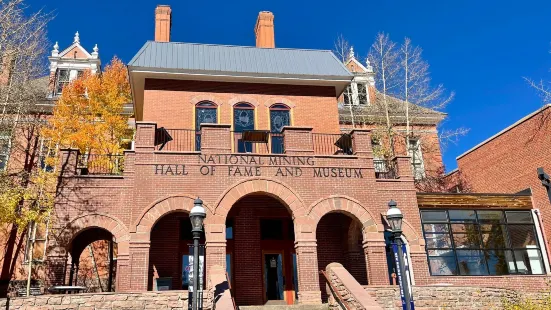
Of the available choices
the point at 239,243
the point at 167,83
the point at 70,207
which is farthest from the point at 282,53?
the point at 70,207

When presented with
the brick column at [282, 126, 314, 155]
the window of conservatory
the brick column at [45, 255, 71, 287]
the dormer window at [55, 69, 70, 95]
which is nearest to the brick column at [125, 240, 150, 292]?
the brick column at [45, 255, 71, 287]

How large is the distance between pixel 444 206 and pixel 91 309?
13822 millimetres

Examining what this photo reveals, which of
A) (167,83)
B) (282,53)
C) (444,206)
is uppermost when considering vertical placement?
(282,53)

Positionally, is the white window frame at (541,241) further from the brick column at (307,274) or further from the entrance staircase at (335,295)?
the brick column at (307,274)

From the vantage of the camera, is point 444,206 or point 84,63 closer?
point 444,206

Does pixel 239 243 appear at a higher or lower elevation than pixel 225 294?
higher

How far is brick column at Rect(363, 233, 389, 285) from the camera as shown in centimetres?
1479

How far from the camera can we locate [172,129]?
17047mm

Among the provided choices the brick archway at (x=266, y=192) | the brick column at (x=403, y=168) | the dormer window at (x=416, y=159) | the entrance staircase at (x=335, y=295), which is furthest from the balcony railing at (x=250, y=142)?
the dormer window at (x=416, y=159)

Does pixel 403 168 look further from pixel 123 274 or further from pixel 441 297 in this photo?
pixel 123 274

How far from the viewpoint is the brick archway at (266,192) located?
1488 centimetres

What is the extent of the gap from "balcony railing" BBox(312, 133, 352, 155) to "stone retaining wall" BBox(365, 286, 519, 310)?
6.04m

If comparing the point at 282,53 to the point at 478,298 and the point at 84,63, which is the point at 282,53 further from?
the point at 84,63

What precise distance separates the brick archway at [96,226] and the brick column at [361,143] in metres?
8.49
